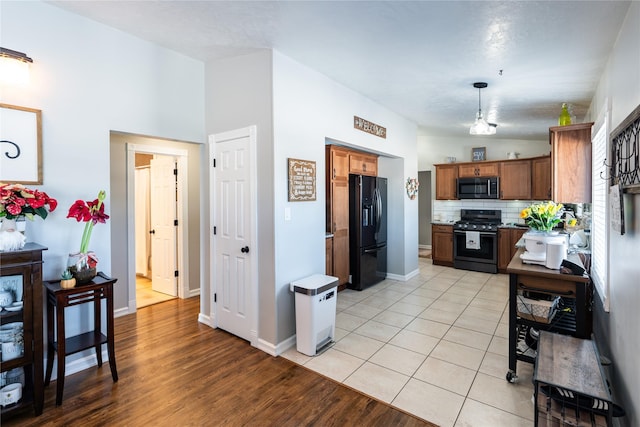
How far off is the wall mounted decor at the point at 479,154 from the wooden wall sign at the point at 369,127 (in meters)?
3.11

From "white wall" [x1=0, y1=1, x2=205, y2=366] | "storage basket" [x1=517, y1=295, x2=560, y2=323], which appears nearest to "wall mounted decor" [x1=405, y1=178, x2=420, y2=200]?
"storage basket" [x1=517, y1=295, x2=560, y2=323]

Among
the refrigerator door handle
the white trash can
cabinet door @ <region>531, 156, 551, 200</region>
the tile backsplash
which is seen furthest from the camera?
the tile backsplash

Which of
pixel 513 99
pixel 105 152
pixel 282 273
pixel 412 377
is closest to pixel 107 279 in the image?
pixel 105 152

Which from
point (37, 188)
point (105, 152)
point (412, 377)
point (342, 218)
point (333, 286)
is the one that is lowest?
point (412, 377)

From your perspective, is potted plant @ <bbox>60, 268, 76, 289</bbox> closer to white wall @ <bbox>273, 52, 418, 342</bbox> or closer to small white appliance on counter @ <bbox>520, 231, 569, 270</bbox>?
white wall @ <bbox>273, 52, 418, 342</bbox>

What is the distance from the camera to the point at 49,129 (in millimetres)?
2438

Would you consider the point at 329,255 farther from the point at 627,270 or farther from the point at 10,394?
the point at 10,394

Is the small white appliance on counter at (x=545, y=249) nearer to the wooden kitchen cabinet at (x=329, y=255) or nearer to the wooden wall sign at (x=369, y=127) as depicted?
the wooden wall sign at (x=369, y=127)

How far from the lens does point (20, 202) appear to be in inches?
80.0

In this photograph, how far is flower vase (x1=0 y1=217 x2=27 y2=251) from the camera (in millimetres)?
2012

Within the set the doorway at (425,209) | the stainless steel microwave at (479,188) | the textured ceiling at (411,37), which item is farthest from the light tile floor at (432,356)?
the doorway at (425,209)

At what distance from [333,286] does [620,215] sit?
6.97 feet

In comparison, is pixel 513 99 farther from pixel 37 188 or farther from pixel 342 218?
pixel 37 188

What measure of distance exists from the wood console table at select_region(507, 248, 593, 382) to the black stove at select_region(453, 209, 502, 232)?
12.3 ft
